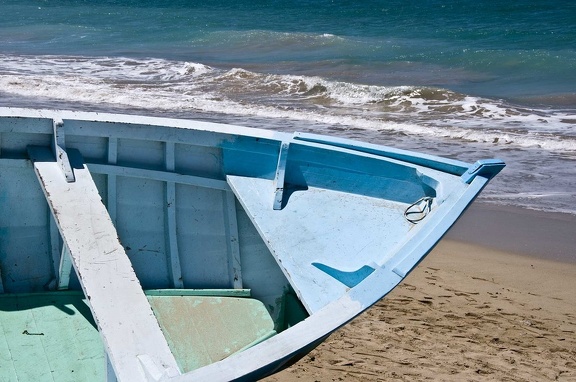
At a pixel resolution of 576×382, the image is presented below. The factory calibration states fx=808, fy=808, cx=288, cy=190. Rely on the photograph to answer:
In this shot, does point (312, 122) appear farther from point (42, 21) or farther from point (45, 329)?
point (42, 21)

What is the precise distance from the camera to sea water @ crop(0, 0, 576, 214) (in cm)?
1129

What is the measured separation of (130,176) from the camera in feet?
15.6

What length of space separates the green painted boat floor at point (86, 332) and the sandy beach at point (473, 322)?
48 cm

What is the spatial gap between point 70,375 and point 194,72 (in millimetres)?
13215

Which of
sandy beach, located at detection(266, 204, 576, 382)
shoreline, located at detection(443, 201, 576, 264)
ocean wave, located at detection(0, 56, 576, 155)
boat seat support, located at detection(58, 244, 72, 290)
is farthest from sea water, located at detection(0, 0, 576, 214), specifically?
boat seat support, located at detection(58, 244, 72, 290)

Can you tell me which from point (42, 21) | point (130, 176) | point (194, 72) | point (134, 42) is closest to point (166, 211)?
point (130, 176)

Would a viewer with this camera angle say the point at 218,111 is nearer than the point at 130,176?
No

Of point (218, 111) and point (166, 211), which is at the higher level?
point (166, 211)

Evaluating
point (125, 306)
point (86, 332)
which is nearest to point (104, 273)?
point (125, 306)

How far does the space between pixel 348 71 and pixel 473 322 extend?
12.1 m

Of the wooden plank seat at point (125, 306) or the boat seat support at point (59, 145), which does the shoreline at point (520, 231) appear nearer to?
the wooden plank seat at point (125, 306)

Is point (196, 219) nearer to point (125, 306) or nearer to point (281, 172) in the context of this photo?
point (281, 172)

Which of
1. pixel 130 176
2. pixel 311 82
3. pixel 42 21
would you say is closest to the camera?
pixel 130 176

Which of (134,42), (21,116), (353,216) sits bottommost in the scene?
(134,42)
